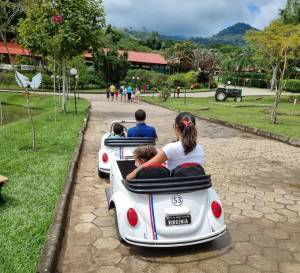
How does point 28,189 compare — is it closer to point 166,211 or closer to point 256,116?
point 166,211

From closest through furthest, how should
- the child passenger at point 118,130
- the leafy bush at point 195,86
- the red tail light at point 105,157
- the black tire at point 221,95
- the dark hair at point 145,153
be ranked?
the dark hair at point 145,153, the red tail light at point 105,157, the child passenger at point 118,130, the black tire at point 221,95, the leafy bush at point 195,86

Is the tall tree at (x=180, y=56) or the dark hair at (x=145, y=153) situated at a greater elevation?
the tall tree at (x=180, y=56)

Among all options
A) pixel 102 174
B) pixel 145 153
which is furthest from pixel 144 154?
pixel 102 174

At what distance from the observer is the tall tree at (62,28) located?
16219 mm

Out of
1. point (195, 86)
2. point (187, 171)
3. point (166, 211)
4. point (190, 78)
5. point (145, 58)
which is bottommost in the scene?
point (166, 211)

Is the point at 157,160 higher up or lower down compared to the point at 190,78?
lower down

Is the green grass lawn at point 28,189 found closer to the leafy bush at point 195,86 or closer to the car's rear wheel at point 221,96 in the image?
the car's rear wheel at point 221,96

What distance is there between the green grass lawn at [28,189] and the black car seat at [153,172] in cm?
140

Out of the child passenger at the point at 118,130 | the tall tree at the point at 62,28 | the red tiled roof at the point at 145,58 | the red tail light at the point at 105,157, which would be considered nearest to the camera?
the red tail light at the point at 105,157

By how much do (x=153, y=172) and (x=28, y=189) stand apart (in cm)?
277

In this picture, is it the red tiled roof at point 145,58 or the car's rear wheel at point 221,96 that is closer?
the car's rear wheel at point 221,96

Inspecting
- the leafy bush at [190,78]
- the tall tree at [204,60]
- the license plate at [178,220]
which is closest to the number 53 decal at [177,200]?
the license plate at [178,220]

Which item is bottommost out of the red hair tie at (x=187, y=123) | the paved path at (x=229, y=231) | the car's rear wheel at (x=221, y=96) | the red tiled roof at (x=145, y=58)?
the paved path at (x=229, y=231)

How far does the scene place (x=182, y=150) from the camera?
4.43 m
